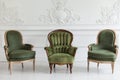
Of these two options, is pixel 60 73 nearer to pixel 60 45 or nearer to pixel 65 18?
pixel 60 45

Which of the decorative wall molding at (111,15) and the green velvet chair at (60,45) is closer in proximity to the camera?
the green velvet chair at (60,45)

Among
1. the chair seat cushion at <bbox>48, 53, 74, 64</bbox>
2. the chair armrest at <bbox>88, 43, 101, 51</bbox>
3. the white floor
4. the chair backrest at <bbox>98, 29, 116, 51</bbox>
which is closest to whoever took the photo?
the white floor

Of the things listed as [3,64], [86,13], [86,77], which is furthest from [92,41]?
[3,64]

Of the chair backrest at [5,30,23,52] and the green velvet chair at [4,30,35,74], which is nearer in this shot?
the green velvet chair at [4,30,35,74]

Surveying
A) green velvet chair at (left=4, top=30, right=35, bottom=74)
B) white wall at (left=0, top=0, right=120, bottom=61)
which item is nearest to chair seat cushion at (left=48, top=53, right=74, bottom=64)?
green velvet chair at (left=4, top=30, right=35, bottom=74)

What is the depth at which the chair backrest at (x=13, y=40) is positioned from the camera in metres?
5.03

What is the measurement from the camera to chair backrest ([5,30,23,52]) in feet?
16.5

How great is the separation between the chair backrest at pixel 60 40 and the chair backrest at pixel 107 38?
0.77 meters

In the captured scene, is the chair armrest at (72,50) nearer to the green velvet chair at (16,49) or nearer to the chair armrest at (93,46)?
the chair armrest at (93,46)

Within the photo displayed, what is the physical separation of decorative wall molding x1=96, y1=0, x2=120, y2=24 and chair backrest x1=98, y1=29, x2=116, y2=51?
478mm

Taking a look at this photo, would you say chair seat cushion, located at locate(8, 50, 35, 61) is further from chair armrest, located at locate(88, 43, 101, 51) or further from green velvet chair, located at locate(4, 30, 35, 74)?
chair armrest, located at locate(88, 43, 101, 51)

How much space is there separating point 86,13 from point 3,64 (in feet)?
8.59

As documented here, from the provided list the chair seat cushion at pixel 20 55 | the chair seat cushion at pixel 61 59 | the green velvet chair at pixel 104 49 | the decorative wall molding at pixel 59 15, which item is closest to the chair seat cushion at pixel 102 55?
the green velvet chair at pixel 104 49

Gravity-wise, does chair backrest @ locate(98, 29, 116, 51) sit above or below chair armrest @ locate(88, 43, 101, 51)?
above
